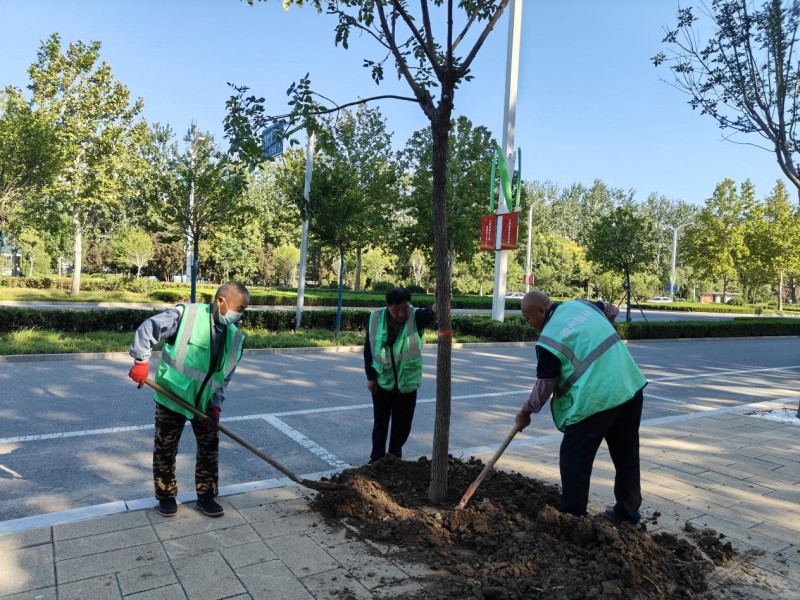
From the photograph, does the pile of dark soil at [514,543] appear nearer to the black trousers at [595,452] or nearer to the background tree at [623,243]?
the black trousers at [595,452]

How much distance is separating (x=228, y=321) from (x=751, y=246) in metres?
41.7

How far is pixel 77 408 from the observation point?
673 cm

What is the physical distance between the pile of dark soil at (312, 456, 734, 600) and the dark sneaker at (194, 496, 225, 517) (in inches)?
23.3

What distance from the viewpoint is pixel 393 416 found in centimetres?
455

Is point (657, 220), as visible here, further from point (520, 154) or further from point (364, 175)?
point (520, 154)

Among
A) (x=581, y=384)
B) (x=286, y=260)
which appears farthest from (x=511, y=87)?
(x=286, y=260)

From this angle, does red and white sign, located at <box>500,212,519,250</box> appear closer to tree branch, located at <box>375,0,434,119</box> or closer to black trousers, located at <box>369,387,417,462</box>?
black trousers, located at <box>369,387,417,462</box>

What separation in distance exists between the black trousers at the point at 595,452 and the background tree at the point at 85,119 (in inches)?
886

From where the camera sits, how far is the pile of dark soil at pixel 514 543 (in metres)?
2.74

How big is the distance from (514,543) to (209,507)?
73.3 inches

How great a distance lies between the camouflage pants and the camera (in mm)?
3627

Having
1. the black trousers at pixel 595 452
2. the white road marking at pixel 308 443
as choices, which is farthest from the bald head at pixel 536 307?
the white road marking at pixel 308 443

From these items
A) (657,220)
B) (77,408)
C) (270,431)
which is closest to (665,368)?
(270,431)

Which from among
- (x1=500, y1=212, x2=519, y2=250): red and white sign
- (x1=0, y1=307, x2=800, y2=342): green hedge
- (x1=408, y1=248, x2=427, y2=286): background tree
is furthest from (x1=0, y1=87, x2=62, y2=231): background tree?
(x1=408, y1=248, x2=427, y2=286): background tree
